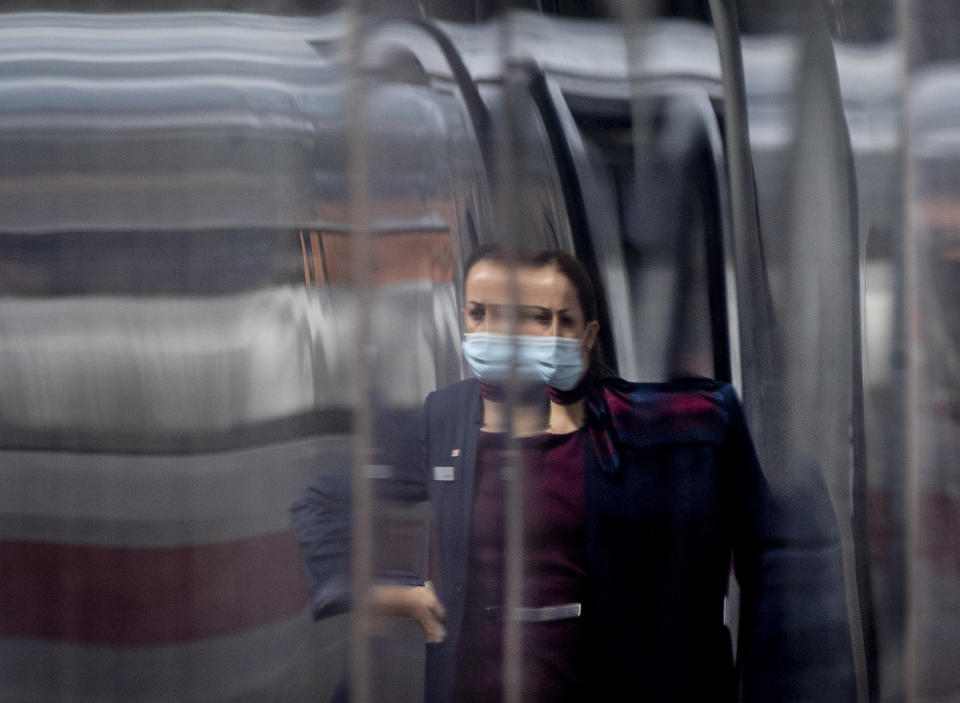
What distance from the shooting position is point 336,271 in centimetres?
85

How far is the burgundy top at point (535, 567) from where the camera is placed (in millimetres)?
838

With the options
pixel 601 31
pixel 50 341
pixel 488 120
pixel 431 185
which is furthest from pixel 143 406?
pixel 601 31

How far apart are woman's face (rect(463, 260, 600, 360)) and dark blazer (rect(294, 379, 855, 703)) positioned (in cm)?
8

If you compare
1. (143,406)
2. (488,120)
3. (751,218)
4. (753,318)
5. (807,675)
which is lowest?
(807,675)

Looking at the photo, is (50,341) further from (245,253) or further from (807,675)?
(807,675)

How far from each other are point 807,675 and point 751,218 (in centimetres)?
57

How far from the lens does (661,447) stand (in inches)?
33.8

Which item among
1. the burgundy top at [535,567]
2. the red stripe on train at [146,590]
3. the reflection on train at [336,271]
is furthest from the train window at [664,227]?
the red stripe on train at [146,590]

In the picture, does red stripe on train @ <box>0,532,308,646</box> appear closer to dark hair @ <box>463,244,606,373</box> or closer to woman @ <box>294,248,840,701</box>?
woman @ <box>294,248,840,701</box>

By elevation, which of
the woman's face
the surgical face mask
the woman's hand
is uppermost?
the woman's face

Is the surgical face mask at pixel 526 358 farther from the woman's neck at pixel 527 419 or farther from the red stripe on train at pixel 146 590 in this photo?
the red stripe on train at pixel 146 590

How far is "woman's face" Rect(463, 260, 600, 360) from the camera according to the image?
0.84 metres

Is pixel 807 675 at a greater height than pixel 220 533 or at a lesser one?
lesser

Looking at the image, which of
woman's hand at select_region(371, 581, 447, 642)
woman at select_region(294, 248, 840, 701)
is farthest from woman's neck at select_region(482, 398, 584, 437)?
woman's hand at select_region(371, 581, 447, 642)
